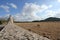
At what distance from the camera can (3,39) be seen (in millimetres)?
11141

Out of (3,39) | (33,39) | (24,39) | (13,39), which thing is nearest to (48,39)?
(33,39)

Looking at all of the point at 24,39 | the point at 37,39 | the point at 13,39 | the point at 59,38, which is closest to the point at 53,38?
the point at 59,38

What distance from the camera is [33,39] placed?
1176cm

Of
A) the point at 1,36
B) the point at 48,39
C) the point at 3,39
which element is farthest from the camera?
the point at 48,39

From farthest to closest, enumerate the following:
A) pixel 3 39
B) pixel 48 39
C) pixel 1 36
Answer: pixel 48 39 < pixel 1 36 < pixel 3 39

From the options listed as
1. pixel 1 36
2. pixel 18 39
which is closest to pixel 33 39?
pixel 18 39

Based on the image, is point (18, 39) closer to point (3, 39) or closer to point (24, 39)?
point (24, 39)

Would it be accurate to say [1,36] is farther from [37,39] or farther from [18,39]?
[37,39]

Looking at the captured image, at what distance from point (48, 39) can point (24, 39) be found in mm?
2689

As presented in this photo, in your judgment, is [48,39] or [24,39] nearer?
[24,39]

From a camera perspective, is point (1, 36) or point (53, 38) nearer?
point (1, 36)

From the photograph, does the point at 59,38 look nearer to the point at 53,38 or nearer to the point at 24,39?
the point at 53,38

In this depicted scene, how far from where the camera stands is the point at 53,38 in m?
13.5

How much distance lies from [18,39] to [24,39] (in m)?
0.51
